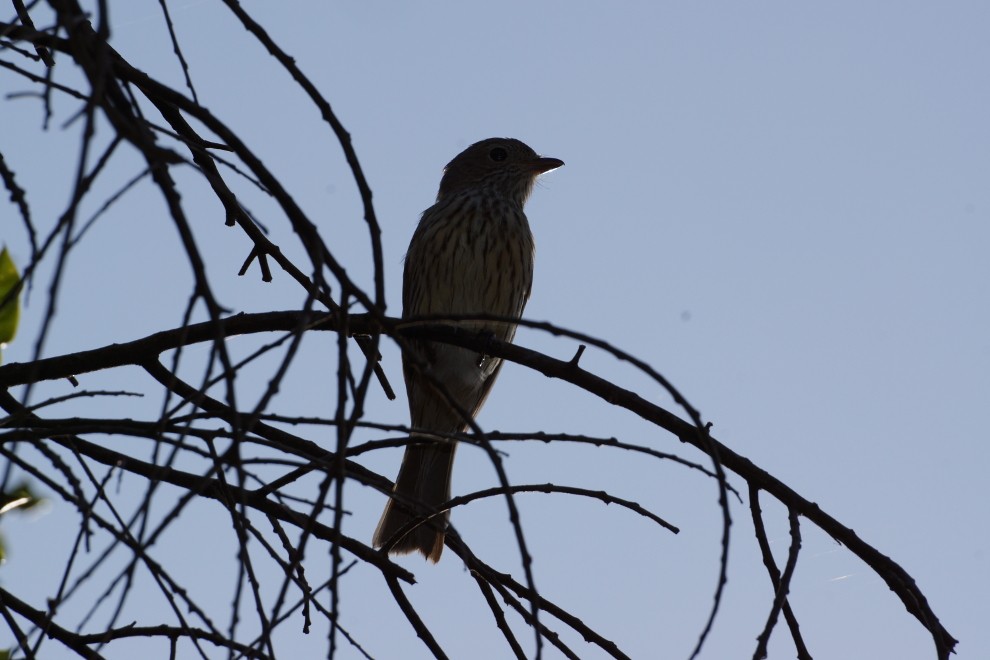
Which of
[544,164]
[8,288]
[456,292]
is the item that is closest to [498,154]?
[544,164]

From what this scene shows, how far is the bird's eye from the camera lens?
7.09 meters

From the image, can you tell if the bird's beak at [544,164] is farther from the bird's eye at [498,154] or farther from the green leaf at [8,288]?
the green leaf at [8,288]

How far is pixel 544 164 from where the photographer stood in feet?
23.1

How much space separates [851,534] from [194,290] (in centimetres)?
182

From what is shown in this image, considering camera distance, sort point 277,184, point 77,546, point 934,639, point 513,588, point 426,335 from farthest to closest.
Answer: point 426,335 < point 513,588 < point 934,639 < point 77,546 < point 277,184

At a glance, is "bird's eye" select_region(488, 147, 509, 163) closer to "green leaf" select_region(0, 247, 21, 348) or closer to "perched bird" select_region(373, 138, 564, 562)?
"perched bird" select_region(373, 138, 564, 562)

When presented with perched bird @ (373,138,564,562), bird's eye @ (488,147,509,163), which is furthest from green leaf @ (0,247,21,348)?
bird's eye @ (488,147,509,163)

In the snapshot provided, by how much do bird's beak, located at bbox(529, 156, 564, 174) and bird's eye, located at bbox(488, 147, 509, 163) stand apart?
16 cm

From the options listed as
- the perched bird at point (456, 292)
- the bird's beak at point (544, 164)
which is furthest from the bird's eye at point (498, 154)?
the perched bird at point (456, 292)

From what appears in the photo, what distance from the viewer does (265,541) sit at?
2.71 metres

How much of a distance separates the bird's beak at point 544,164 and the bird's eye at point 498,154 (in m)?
0.16

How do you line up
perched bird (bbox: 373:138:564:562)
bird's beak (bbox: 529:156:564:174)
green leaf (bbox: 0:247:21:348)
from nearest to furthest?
green leaf (bbox: 0:247:21:348)
perched bird (bbox: 373:138:564:562)
bird's beak (bbox: 529:156:564:174)

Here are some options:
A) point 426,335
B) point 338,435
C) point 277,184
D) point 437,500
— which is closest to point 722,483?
point 338,435

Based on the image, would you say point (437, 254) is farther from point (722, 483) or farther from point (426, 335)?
point (722, 483)
